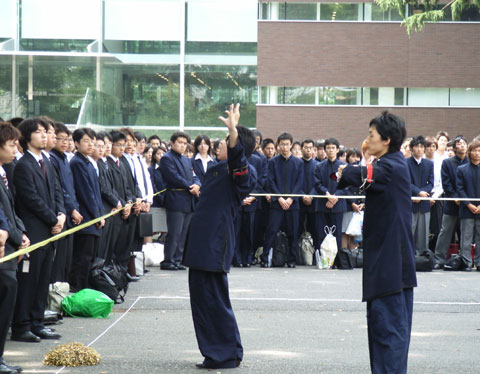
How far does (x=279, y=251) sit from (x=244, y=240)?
0.66 m

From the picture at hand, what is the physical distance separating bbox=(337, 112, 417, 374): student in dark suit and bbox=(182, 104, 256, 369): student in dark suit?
1460 millimetres

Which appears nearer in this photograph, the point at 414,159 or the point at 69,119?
the point at 414,159

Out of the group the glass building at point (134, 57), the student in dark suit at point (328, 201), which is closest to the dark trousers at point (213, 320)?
the student in dark suit at point (328, 201)

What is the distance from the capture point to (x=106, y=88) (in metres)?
29.2

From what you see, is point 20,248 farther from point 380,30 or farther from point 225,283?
point 380,30

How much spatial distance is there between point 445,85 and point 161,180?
63.7 ft

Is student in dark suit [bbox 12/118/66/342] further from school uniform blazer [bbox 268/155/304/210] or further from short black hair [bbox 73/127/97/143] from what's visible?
school uniform blazer [bbox 268/155/304/210]

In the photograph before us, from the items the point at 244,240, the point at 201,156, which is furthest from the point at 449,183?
the point at 201,156

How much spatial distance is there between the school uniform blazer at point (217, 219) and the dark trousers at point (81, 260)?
3393mm

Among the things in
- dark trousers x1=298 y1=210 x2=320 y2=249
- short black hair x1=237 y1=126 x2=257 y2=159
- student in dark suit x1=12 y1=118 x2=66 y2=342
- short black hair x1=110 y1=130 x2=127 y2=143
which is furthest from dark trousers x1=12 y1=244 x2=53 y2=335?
dark trousers x1=298 y1=210 x2=320 y2=249

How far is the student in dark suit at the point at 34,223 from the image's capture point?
841 centimetres

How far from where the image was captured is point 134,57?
29438 mm

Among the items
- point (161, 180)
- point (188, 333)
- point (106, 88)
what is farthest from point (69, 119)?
point (188, 333)

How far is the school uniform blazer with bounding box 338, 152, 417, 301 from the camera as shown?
6250 mm
